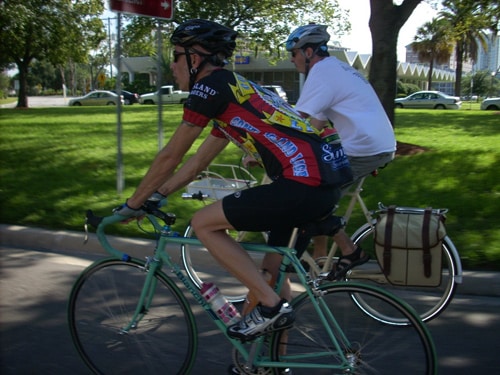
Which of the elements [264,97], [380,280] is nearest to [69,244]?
[380,280]

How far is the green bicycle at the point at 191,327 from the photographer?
2703mm

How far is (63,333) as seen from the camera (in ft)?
12.9

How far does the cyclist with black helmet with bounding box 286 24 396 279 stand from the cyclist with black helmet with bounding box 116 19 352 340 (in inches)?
39.2

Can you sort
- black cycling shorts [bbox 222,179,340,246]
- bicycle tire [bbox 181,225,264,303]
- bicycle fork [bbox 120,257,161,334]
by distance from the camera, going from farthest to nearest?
1. bicycle tire [bbox 181,225,264,303]
2. bicycle fork [bbox 120,257,161,334]
3. black cycling shorts [bbox 222,179,340,246]

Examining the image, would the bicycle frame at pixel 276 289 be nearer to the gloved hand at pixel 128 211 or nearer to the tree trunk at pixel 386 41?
the gloved hand at pixel 128 211

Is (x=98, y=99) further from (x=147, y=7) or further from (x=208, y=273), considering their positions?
(x=208, y=273)

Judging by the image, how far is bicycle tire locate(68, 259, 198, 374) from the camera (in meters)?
3.06

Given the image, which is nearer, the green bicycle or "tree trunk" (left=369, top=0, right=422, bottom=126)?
the green bicycle

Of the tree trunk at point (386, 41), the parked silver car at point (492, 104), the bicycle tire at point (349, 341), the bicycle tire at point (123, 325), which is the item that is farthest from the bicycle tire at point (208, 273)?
the parked silver car at point (492, 104)

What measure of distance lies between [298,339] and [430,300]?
200 centimetres

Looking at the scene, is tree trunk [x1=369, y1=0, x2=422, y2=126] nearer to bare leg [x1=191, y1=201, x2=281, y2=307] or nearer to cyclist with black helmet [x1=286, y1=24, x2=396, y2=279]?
cyclist with black helmet [x1=286, y1=24, x2=396, y2=279]

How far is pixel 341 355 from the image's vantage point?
2.70 meters

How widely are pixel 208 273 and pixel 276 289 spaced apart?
93.6 inches

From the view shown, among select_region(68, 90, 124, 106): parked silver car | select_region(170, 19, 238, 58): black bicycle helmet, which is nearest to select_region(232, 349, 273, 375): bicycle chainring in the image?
select_region(170, 19, 238, 58): black bicycle helmet
